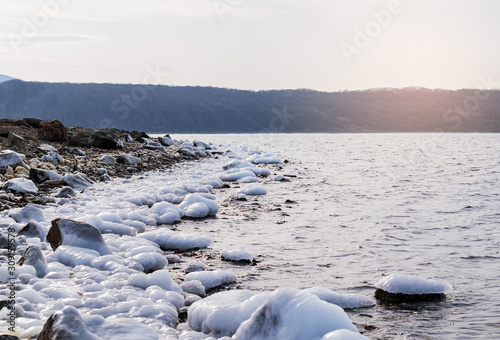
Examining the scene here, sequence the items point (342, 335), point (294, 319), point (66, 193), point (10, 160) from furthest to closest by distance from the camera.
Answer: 1. point (10, 160)
2. point (66, 193)
3. point (294, 319)
4. point (342, 335)

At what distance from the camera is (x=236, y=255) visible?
5.83 m

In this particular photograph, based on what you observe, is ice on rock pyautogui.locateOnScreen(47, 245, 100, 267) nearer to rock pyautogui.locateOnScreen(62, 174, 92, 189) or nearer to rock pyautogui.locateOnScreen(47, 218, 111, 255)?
rock pyautogui.locateOnScreen(47, 218, 111, 255)

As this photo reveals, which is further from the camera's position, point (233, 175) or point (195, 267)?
point (233, 175)

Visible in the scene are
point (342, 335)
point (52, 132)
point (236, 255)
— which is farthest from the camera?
point (52, 132)

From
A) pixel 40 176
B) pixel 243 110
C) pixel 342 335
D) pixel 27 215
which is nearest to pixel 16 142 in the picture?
pixel 40 176

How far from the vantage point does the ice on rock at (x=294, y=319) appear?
2.96 meters

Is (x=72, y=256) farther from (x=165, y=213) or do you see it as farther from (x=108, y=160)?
(x=108, y=160)

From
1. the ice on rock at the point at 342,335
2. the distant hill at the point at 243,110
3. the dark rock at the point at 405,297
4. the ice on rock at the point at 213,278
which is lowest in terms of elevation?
the dark rock at the point at 405,297

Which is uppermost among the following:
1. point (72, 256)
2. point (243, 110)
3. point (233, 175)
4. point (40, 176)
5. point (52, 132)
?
point (243, 110)

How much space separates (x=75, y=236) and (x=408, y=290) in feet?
12.2

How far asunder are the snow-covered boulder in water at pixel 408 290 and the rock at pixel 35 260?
3292 millimetres

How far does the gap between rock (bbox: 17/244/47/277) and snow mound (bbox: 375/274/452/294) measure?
Answer: 10.9ft

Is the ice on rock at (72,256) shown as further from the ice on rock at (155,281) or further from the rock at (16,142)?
the rock at (16,142)

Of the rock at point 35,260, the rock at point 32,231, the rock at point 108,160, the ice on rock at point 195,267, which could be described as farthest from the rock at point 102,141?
the rock at point 35,260
